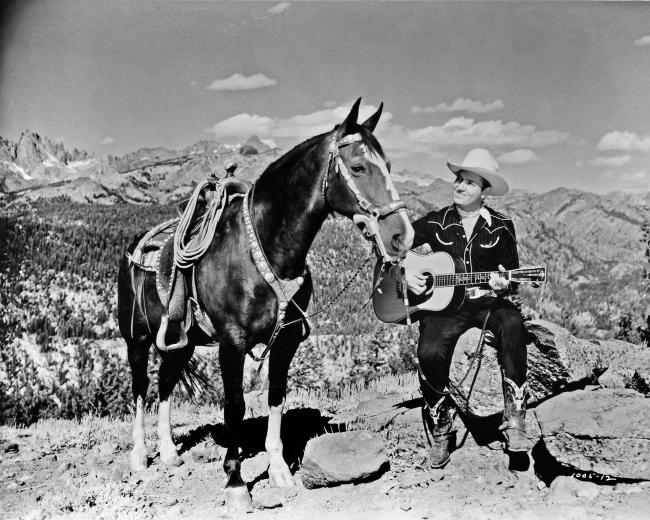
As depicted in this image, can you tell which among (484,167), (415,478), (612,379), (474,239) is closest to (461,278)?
(474,239)

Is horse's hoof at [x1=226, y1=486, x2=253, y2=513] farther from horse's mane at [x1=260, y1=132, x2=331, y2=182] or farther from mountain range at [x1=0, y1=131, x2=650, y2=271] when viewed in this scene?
mountain range at [x1=0, y1=131, x2=650, y2=271]

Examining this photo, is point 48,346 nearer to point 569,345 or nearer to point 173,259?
point 173,259

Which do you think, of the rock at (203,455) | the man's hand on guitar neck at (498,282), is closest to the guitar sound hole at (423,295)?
the man's hand on guitar neck at (498,282)

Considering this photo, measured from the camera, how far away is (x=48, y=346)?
6.93 metres

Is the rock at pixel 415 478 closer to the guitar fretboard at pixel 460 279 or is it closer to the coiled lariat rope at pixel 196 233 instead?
the guitar fretboard at pixel 460 279

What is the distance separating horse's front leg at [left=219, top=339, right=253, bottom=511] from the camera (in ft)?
11.8

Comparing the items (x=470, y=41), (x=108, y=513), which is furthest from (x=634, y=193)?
(x=108, y=513)

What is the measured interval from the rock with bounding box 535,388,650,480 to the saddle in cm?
254

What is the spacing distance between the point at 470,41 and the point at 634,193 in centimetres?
240

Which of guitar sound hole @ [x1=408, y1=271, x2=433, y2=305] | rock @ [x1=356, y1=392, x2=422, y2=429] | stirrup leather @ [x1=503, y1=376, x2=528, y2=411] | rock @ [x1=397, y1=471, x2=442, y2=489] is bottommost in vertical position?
rock @ [x1=397, y1=471, x2=442, y2=489]

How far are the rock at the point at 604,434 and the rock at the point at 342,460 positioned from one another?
46.6 inches

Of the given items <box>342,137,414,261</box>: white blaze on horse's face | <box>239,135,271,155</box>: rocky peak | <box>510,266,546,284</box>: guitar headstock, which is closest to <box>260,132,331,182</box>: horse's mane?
<box>342,137,414,261</box>: white blaze on horse's face

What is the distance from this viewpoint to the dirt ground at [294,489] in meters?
3.31

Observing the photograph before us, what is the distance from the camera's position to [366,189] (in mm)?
3223
